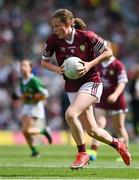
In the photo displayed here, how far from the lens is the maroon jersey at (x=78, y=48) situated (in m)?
11.2

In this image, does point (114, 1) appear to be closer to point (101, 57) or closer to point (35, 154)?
point (35, 154)

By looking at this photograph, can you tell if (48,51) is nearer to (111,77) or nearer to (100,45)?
(100,45)

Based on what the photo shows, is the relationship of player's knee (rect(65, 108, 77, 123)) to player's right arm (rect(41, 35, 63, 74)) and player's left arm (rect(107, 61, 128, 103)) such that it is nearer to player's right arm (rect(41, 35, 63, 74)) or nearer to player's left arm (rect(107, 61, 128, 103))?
player's right arm (rect(41, 35, 63, 74))

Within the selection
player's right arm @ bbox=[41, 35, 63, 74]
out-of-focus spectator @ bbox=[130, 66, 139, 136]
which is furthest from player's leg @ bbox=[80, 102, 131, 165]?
out-of-focus spectator @ bbox=[130, 66, 139, 136]

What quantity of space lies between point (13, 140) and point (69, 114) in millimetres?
14814

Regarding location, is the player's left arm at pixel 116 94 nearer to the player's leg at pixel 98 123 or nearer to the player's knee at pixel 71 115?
the player's leg at pixel 98 123

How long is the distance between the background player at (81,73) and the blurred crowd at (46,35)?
13806 millimetres

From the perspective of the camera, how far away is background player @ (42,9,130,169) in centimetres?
1099

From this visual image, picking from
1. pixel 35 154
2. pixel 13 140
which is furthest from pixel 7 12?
pixel 35 154

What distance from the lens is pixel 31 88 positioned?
56.0 ft

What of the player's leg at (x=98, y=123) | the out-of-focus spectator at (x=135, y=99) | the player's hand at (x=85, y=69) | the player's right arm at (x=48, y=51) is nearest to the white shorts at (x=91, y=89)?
the player's hand at (x=85, y=69)

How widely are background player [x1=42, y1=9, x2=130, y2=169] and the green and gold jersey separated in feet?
18.1

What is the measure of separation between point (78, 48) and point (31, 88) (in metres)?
5.99

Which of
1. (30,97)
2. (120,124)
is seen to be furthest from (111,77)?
(30,97)
